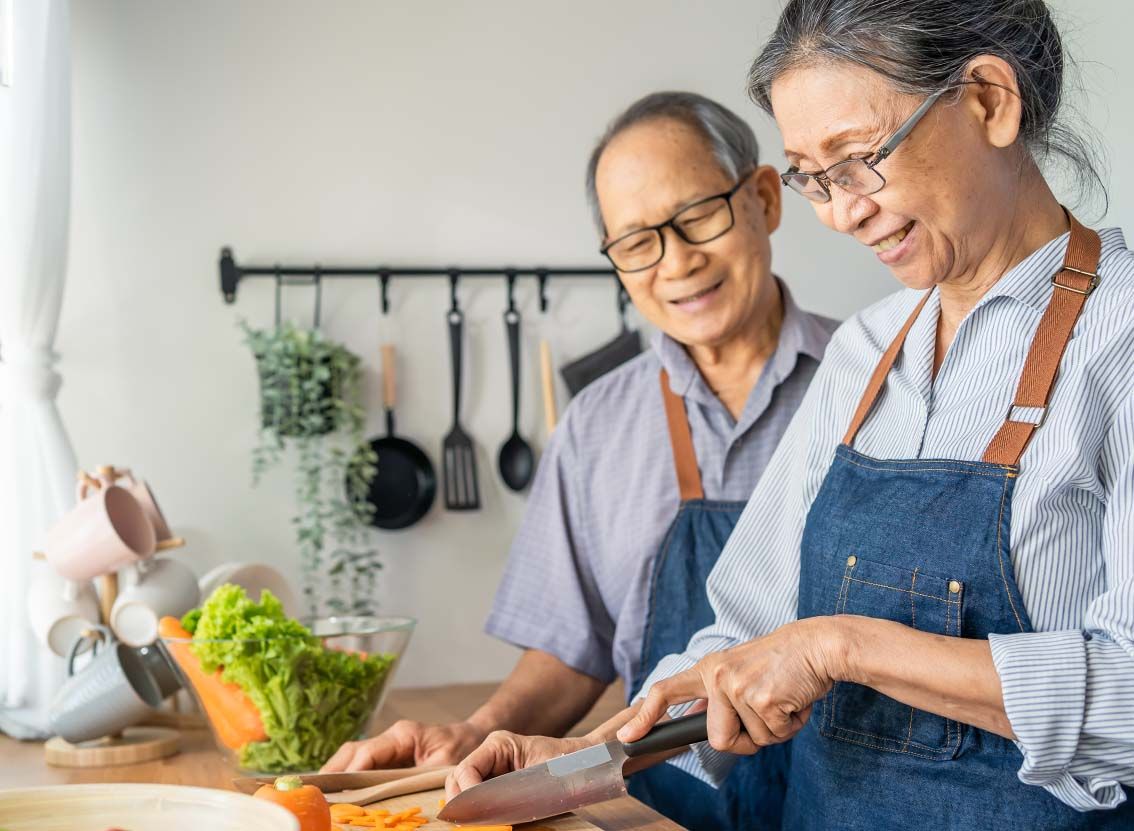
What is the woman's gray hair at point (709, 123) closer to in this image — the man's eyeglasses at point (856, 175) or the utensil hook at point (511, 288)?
the man's eyeglasses at point (856, 175)

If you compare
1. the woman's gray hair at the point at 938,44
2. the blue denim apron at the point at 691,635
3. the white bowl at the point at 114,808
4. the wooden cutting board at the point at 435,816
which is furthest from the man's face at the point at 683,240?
the white bowl at the point at 114,808

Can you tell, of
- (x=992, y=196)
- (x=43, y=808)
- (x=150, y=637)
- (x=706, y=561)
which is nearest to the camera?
(x=43, y=808)

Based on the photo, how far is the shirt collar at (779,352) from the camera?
1.52 metres

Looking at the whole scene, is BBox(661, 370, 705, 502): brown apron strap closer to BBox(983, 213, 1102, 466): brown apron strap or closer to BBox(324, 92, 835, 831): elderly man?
BBox(324, 92, 835, 831): elderly man

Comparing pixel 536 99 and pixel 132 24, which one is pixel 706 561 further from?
pixel 132 24

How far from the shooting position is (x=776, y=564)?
1.18 meters

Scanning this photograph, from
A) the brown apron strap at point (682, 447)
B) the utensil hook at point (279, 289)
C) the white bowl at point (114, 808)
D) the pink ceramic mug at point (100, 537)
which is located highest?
the utensil hook at point (279, 289)

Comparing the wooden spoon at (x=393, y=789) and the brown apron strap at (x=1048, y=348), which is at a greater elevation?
the brown apron strap at (x=1048, y=348)

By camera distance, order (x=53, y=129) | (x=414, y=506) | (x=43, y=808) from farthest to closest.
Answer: (x=414, y=506), (x=53, y=129), (x=43, y=808)

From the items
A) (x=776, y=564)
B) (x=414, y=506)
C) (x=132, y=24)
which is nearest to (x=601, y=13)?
(x=132, y=24)

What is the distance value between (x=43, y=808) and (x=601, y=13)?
6.60 feet

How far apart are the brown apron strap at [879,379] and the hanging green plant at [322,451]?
4.06ft

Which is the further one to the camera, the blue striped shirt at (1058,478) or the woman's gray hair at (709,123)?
the woman's gray hair at (709,123)

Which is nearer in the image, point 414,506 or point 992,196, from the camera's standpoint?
point 992,196
